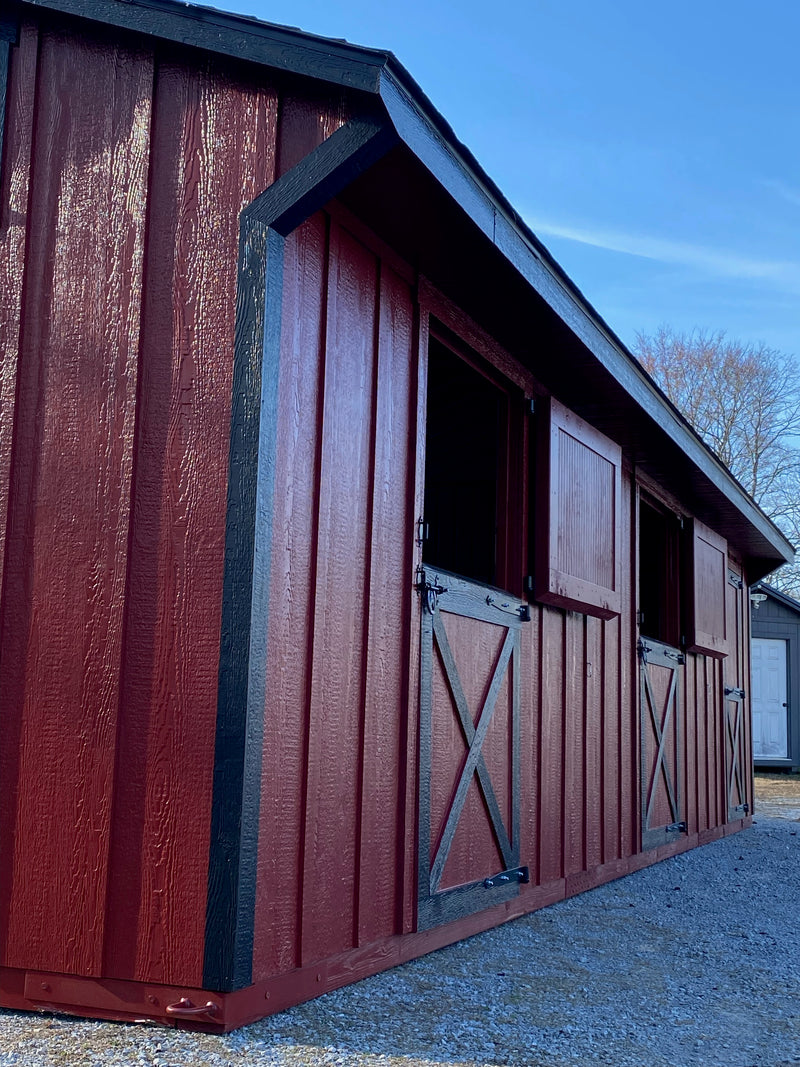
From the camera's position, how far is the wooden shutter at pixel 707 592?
323 inches

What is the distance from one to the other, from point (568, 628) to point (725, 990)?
7.17 ft

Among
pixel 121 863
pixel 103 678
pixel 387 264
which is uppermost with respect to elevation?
pixel 387 264

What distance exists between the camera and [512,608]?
509 cm

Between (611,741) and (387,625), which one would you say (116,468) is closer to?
(387,625)

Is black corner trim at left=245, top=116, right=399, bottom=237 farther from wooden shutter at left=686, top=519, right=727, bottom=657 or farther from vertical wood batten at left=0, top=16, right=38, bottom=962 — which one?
wooden shutter at left=686, top=519, right=727, bottom=657

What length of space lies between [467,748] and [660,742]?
330 centimetres

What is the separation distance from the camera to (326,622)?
3.62 metres

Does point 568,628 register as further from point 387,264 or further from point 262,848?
point 262,848

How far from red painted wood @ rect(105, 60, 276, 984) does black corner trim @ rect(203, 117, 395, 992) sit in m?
0.04

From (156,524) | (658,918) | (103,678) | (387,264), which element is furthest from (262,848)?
(658,918)

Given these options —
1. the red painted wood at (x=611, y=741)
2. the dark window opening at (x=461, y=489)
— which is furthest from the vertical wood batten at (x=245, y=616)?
the dark window opening at (x=461, y=489)

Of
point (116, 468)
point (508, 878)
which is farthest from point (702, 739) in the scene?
point (116, 468)

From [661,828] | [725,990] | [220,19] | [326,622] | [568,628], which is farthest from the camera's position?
[661,828]

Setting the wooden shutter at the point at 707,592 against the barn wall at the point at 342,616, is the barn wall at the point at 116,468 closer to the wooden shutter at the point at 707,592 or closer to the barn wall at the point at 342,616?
the barn wall at the point at 342,616
